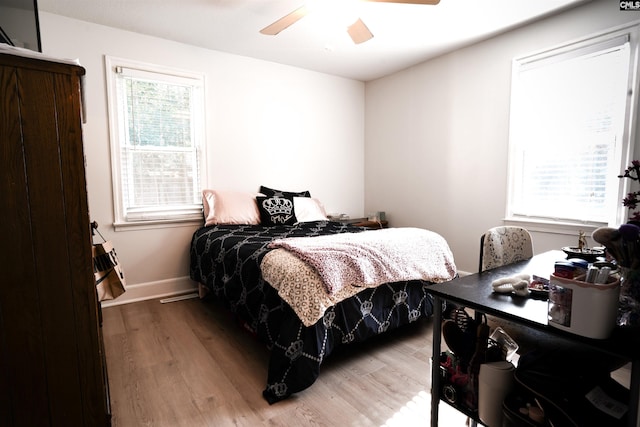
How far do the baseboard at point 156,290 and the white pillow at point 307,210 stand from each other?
131 centimetres

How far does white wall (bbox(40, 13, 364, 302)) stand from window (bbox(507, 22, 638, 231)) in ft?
6.82

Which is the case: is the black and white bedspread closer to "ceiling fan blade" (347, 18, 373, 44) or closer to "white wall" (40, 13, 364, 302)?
"white wall" (40, 13, 364, 302)

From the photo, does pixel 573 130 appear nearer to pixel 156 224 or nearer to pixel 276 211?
pixel 276 211

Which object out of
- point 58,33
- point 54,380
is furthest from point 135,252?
point 54,380

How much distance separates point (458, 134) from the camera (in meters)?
3.57

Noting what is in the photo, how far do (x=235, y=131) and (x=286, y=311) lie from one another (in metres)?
2.49

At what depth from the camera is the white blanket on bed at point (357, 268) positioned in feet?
5.58

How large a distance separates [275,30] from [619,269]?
8.31ft

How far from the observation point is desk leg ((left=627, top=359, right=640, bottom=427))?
2.45 feet

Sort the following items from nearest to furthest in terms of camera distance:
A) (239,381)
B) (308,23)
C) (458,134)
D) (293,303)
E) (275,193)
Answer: (293,303), (239,381), (308,23), (458,134), (275,193)

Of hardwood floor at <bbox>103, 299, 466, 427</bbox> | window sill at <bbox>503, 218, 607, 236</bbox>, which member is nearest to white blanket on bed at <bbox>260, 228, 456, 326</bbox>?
hardwood floor at <bbox>103, 299, 466, 427</bbox>

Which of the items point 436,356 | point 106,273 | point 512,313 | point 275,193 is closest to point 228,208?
point 275,193

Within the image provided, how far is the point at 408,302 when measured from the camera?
227 centimetres

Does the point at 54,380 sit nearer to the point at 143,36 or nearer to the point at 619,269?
the point at 619,269
